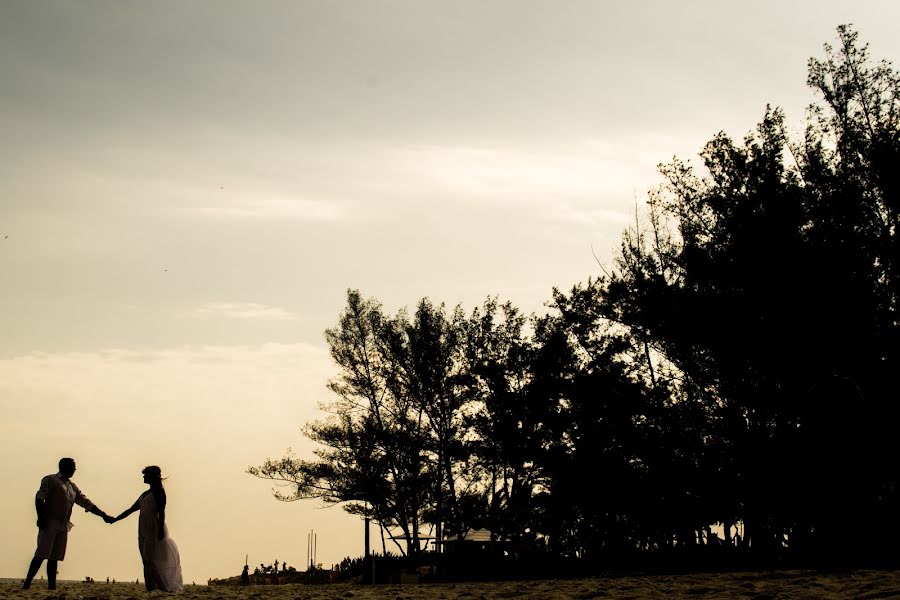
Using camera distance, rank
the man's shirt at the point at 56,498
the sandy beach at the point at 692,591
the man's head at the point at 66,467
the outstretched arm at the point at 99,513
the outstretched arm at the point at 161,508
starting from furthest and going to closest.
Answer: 1. the man's head at the point at 66,467
2. the man's shirt at the point at 56,498
3. the outstretched arm at the point at 99,513
4. the outstretched arm at the point at 161,508
5. the sandy beach at the point at 692,591

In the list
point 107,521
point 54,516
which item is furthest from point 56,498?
point 107,521

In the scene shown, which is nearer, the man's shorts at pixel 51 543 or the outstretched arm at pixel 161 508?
the outstretched arm at pixel 161 508

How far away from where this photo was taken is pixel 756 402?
22.2 m

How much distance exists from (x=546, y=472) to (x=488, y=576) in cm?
542

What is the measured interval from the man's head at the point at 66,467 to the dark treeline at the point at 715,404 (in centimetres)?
1387

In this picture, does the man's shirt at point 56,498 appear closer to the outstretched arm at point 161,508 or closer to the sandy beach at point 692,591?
the sandy beach at point 692,591

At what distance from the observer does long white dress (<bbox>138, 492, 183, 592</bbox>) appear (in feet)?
39.0

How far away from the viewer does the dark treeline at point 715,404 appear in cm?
1956

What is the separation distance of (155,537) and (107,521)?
0.80 metres

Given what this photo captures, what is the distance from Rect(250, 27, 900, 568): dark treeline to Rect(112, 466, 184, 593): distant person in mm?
12403

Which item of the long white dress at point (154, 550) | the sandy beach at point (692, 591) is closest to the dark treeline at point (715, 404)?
the sandy beach at point (692, 591)

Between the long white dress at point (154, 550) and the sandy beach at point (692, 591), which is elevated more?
the long white dress at point (154, 550)

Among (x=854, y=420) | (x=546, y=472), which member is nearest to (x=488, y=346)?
(x=546, y=472)

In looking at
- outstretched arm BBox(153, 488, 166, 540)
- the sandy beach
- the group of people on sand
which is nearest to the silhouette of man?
the group of people on sand
